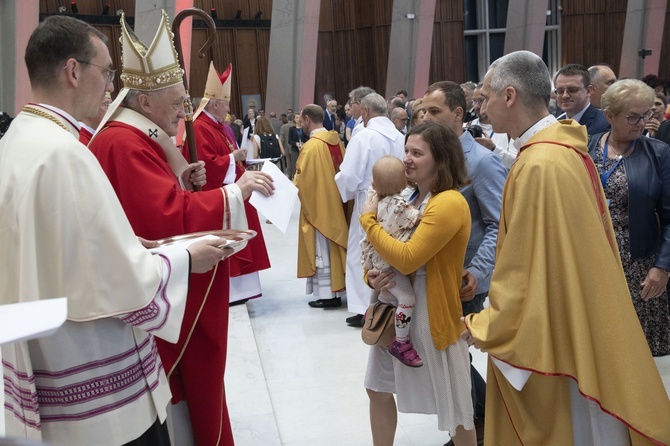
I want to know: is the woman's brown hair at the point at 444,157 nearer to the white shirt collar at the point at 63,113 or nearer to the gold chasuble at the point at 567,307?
the gold chasuble at the point at 567,307

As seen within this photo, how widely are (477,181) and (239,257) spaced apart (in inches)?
117

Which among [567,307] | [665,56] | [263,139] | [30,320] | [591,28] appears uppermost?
[591,28]

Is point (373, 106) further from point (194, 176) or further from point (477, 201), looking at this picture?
point (194, 176)

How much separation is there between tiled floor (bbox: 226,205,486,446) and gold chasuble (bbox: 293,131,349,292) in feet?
1.35

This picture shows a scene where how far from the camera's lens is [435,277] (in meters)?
2.79

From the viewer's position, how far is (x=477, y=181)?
124 inches

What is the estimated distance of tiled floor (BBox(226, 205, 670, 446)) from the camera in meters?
3.70

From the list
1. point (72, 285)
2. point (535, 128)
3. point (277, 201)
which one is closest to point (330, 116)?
point (277, 201)

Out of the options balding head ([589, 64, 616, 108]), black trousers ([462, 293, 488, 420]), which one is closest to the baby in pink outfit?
black trousers ([462, 293, 488, 420])

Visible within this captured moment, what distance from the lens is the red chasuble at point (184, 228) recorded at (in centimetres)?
267

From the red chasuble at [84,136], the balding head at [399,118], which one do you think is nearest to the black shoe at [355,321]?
the red chasuble at [84,136]

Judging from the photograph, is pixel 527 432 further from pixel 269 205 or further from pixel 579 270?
pixel 269 205

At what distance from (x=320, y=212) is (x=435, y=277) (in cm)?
338

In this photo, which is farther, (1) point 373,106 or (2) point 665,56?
(2) point 665,56
